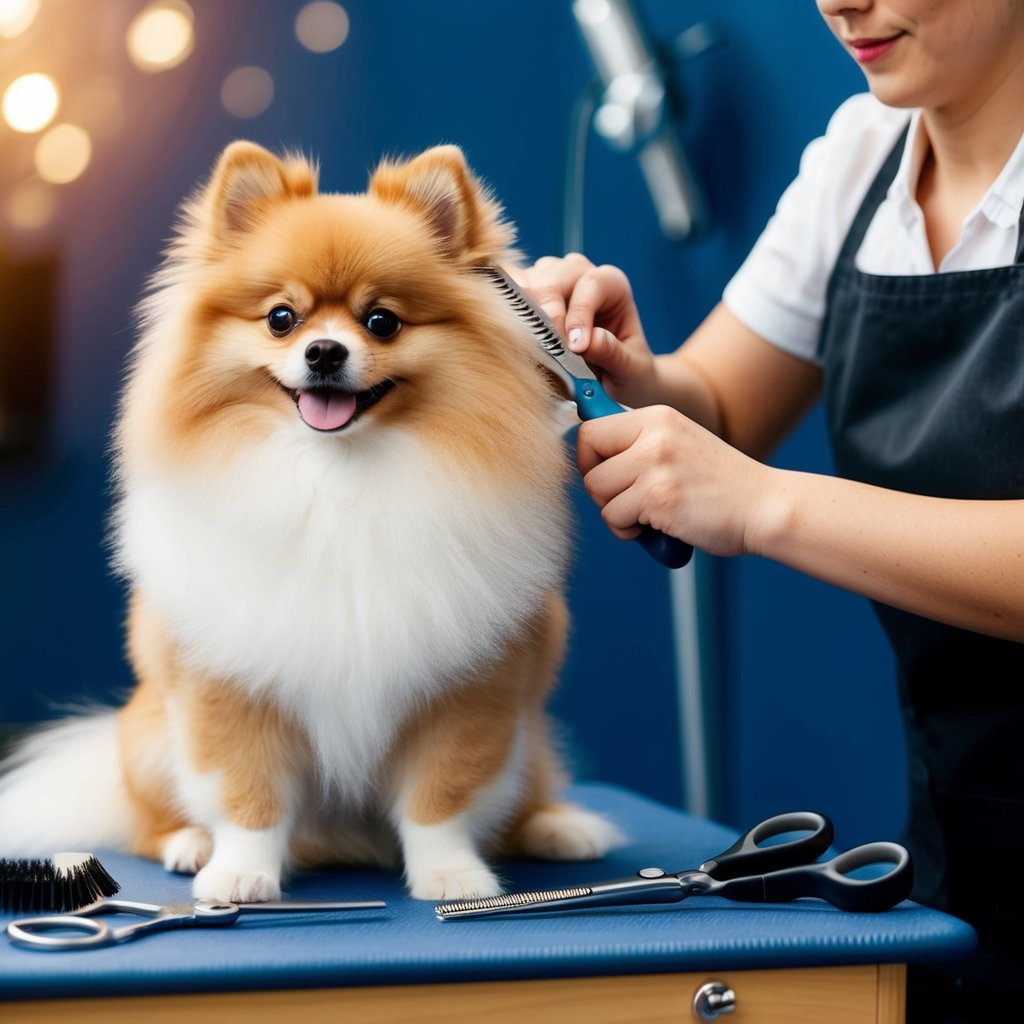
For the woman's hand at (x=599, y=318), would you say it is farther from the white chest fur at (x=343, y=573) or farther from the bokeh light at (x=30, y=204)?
the bokeh light at (x=30, y=204)

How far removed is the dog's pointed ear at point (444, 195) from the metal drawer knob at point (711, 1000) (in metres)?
0.71

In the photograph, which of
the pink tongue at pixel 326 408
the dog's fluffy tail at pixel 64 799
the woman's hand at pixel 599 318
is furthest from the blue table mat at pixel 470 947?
the woman's hand at pixel 599 318

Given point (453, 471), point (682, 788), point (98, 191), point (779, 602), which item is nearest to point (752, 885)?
point (453, 471)

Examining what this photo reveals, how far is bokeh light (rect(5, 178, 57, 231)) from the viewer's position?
2.29 metres

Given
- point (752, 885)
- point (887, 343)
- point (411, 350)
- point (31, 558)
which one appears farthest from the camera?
point (31, 558)

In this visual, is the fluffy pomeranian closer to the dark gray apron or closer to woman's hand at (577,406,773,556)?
woman's hand at (577,406,773,556)

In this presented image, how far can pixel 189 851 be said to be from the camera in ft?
3.92

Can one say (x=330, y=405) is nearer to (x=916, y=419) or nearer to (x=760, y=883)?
(x=760, y=883)

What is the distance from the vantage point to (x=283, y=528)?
1129 mm

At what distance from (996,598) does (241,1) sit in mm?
1885

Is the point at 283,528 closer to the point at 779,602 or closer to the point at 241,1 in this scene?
the point at 779,602

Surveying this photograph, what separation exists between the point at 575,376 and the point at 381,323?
0.20m

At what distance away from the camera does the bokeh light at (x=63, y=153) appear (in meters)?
2.29

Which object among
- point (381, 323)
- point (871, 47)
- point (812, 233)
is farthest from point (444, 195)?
point (812, 233)
